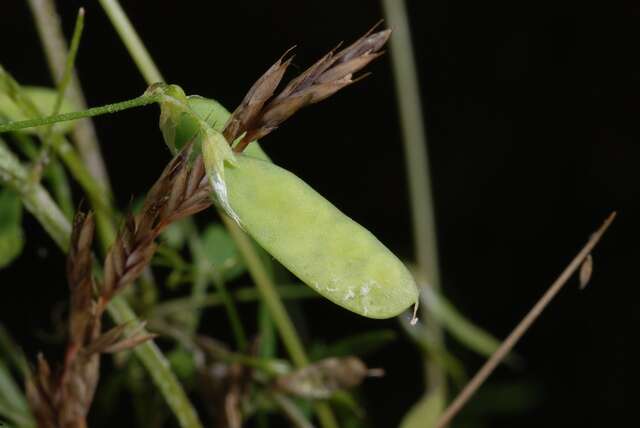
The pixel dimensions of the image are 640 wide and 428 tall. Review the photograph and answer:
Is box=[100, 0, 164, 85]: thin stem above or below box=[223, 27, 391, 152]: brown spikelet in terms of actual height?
above

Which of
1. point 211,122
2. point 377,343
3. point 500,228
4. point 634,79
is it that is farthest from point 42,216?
point 634,79

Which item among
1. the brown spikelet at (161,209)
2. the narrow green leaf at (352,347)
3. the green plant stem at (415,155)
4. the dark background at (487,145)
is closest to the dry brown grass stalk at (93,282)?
the brown spikelet at (161,209)

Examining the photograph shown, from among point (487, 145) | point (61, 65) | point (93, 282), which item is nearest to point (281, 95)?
point (93, 282)

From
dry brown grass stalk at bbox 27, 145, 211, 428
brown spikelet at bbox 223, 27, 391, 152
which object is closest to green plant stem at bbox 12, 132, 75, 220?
dry brown grass stalk at bbox 27, 145, 211, 428

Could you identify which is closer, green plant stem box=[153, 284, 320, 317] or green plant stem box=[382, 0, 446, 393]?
green plant stem box=[153, 284, 320, 317]

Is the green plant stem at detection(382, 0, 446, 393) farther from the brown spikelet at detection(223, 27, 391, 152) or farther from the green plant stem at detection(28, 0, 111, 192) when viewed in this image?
the brown spikelet at detection(223, 27, 391, 152)

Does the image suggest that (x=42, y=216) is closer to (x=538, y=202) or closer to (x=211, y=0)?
(x=211, y=0)

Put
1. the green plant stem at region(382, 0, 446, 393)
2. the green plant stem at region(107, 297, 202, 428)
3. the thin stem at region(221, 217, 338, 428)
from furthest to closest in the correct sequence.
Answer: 1. the green plant stem at region(382, 0, 446, 393)
2. the thin stem at region(221, 217, 338, 428)
3. the green plant stem at region(107, 297, 202, 428)
